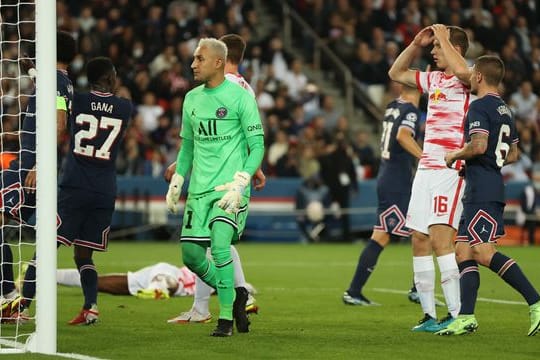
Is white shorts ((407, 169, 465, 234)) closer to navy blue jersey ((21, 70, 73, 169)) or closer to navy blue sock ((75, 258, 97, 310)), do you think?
navy blue sock ((75, 258, 97, 310))

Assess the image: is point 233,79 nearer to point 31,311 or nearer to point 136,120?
point 31,311

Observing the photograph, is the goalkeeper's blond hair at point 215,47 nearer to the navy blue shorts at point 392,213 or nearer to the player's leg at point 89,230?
the player's leg at point 89,230

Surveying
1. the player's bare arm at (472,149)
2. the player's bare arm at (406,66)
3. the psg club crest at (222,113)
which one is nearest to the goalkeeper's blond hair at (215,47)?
the psg club crest at (222,113)

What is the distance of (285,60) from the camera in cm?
2748

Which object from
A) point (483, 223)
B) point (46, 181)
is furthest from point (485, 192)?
point (46, 181)

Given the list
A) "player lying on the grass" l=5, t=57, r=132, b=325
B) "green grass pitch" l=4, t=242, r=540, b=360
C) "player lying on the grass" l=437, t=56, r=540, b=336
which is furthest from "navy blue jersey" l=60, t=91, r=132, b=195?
"player lying on the grass" l=437, t=56, r=540, b=336

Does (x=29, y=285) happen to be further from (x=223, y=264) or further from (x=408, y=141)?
(x=408, y=141)

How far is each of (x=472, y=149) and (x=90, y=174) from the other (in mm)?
3288

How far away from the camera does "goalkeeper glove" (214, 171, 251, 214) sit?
29.6 feet

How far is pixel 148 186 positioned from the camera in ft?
78.5

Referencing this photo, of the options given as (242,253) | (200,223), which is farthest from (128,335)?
(242,253)

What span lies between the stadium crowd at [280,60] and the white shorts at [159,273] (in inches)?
394

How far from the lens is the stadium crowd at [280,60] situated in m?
24.8

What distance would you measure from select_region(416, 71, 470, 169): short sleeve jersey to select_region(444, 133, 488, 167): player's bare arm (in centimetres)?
68
